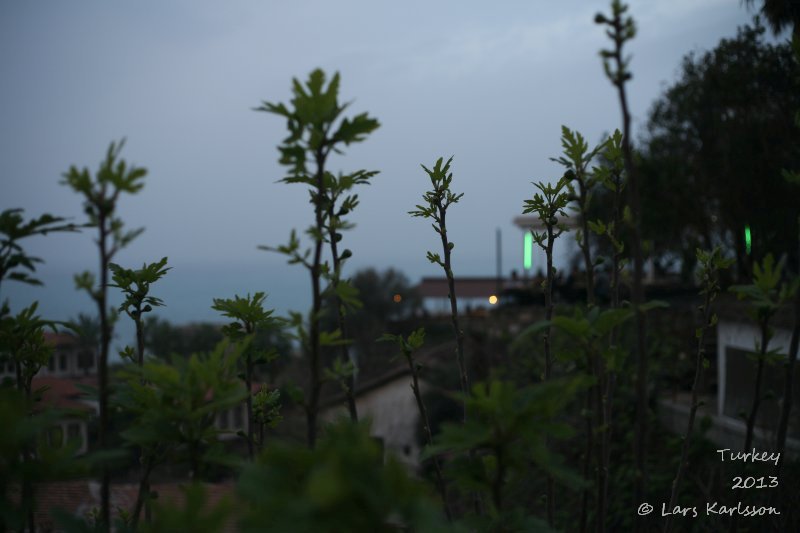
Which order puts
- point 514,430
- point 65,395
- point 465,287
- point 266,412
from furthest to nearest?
1. point 465,287
2. point 65,395
3. point 266,412
4. point 514,430

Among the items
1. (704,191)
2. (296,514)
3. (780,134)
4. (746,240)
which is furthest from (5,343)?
(704,191)

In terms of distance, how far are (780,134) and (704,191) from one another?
3514 millimetres

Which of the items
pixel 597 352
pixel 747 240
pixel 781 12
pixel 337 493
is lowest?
pixel 337 493

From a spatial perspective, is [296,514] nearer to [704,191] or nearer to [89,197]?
[89,197]

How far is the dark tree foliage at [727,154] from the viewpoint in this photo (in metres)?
13.4

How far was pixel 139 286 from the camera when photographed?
212 cm

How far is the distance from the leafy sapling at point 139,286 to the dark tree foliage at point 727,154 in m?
11.1

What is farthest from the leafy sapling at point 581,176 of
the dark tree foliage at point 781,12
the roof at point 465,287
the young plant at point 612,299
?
the roof at point 465,287

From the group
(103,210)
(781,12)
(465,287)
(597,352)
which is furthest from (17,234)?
(465,287)

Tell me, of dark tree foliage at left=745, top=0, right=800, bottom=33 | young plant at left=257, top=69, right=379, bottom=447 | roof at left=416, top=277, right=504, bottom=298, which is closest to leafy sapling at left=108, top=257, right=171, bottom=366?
young plant at left=257, top=69, right=379, bottom=447

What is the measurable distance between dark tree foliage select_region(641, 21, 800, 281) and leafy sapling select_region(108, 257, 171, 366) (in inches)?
437

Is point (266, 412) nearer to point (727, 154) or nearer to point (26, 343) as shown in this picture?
point (26, 343)

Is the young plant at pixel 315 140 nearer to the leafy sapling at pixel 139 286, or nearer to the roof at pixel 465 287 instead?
the leafy sapling at pixel 139 286

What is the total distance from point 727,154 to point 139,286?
15315 millimetres
